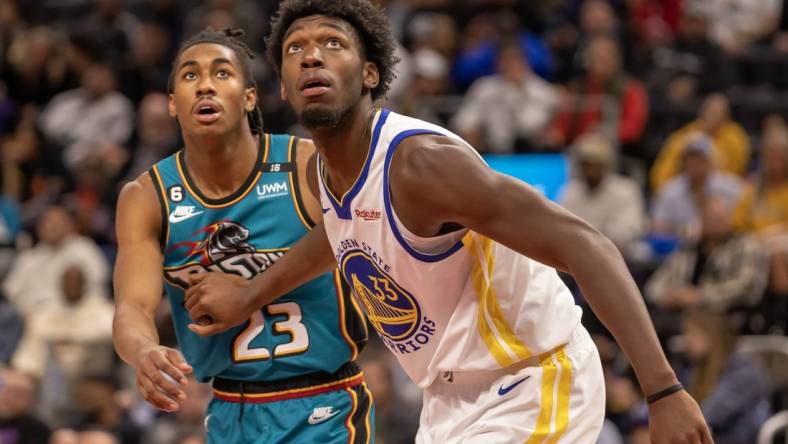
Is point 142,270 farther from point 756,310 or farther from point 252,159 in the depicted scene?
point 756,310

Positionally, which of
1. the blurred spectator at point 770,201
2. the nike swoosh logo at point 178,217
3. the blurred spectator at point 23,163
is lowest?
the blurred spectator at point 770,201

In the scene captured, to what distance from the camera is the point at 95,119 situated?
44.2ft

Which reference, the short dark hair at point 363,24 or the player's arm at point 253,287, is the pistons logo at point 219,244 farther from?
the short dark hair at point 363,24

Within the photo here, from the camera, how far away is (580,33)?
542 inches

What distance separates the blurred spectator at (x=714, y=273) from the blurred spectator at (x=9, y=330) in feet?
17.4

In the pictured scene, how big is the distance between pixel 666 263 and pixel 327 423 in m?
5.57

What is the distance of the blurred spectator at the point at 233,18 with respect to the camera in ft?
44.6

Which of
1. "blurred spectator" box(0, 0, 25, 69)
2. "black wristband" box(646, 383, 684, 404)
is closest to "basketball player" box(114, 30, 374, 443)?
"black wristband" box(646, 383, 684, 404)

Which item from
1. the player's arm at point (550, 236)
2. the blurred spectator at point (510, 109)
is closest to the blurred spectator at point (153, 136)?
the blurred spectator at point (510, 109)

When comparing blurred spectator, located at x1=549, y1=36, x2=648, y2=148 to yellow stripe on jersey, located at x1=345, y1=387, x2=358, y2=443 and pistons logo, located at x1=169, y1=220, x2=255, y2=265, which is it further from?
pistons logo, located at x1=169, y1=220, x2=255, y2=265

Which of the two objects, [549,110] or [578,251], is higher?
[578,251]

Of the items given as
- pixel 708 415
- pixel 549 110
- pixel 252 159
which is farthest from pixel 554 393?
pixel 549 110

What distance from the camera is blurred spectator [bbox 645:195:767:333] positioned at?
30.2 feet

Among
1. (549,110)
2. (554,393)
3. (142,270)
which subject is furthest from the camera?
(549,110)
